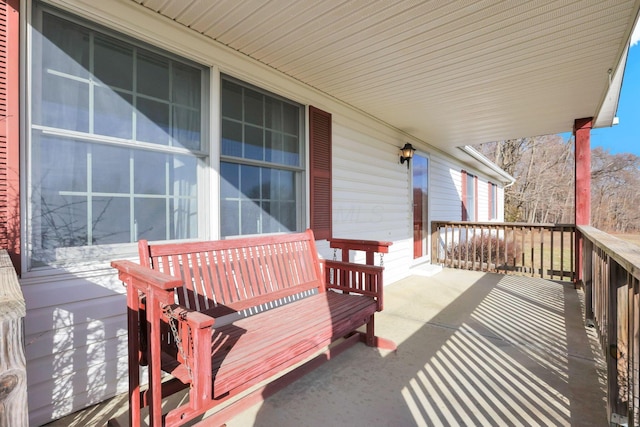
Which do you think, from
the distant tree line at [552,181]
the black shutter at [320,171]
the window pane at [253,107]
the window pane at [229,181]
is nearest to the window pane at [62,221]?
the window pane at [229,181]

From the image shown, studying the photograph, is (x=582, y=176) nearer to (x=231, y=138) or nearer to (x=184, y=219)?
(x=231, y=138)

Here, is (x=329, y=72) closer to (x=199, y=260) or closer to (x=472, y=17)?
(x=472, y=17)

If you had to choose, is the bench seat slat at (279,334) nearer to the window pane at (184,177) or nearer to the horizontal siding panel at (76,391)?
the horizontal siding panel at (76,391)

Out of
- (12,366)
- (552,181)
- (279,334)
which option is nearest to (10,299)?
(12,366)

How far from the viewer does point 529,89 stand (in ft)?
11.7

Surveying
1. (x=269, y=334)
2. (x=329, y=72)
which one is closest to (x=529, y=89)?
(x=329, y=72)

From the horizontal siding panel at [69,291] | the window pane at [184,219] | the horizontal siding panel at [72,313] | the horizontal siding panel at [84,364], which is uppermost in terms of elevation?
the window pane at [184,219]

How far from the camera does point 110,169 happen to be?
214cm

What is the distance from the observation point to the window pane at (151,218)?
2.26 metres

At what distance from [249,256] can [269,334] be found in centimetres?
63

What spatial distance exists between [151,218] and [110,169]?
0.42 meters

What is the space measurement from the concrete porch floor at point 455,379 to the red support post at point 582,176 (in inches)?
63.6

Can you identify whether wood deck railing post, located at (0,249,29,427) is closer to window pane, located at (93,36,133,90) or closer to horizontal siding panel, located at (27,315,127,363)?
horizontal siding panel, located at (27,315,127,363)

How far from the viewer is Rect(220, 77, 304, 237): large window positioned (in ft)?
9.26
